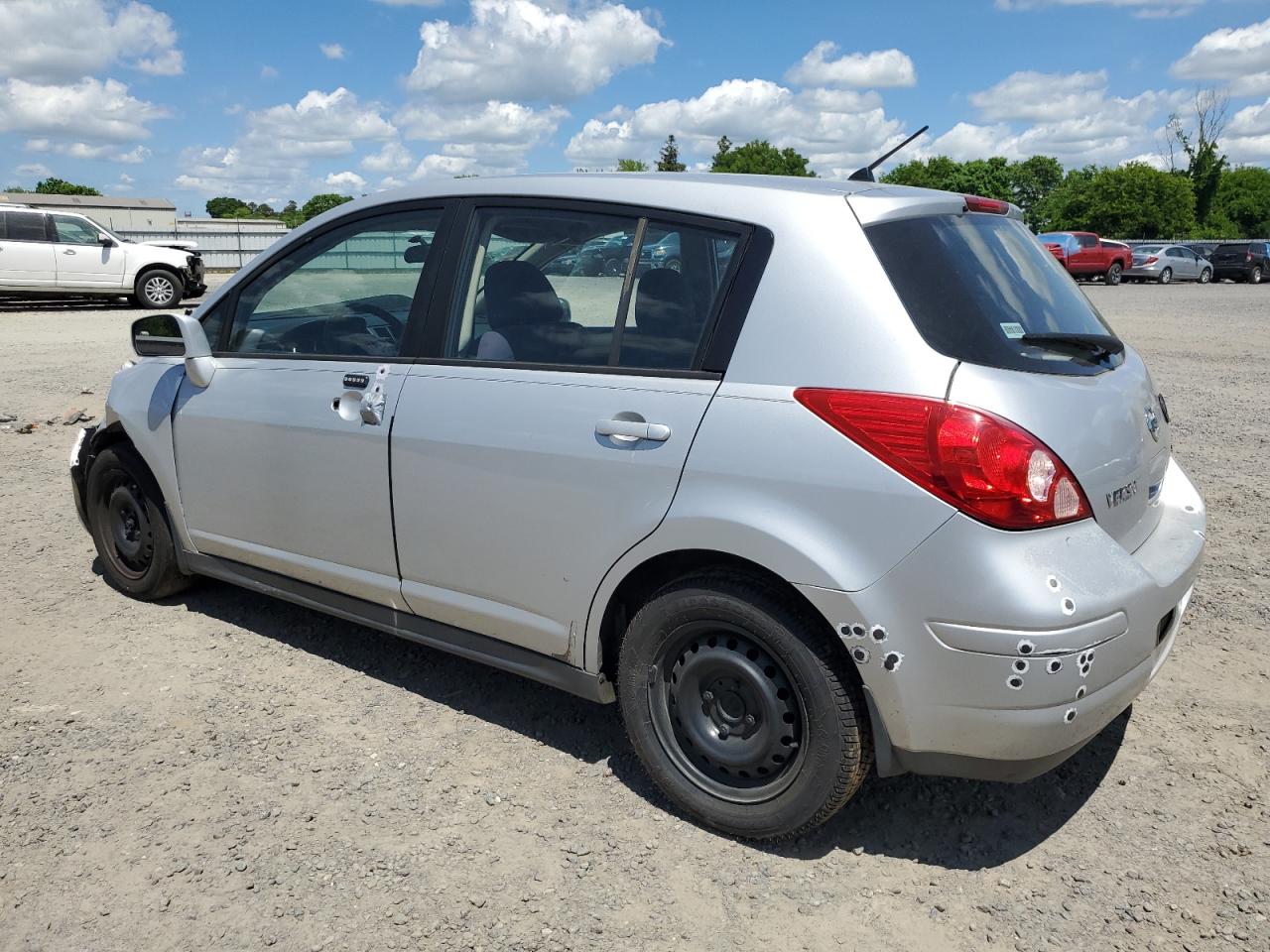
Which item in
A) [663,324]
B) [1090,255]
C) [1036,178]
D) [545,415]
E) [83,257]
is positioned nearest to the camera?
[663,324]

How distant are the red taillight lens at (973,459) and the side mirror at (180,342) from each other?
2.78 m

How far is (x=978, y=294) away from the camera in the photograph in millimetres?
2768

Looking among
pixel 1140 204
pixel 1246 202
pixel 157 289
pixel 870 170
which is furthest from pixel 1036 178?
pixel 870 170

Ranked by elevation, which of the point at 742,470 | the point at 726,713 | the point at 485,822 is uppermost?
the point at 742,470

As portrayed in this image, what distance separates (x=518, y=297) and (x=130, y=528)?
2484 millimetres

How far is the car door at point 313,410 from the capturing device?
11.8 ft

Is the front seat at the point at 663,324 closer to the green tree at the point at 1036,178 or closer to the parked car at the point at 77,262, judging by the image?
the parked car at the point at 77,262

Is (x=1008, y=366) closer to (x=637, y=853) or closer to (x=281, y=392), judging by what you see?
(x=637, y=853)

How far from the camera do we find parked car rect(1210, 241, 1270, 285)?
37.9m

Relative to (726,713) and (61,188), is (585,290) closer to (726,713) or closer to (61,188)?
(726,713)

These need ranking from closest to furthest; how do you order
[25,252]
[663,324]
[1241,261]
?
[663,324], [25,252], [1241,261]

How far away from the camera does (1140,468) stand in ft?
9.66

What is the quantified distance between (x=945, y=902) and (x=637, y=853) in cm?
83

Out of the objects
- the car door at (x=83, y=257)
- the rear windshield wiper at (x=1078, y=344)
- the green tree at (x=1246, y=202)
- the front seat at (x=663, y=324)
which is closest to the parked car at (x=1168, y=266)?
the car door at (x=83, y=257)
